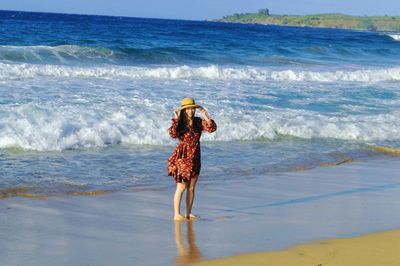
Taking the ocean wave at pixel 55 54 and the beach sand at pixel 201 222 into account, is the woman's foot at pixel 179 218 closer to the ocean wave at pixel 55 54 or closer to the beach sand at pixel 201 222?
the beach sand at pixel 201 222

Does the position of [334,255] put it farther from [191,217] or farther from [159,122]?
[159,122]

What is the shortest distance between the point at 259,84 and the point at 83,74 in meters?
5.35

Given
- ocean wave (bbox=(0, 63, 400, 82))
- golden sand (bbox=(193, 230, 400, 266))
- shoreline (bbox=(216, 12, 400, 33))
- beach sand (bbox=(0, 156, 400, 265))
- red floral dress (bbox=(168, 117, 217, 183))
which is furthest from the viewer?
shoreline (bbox=(216, 12, 400, 33))

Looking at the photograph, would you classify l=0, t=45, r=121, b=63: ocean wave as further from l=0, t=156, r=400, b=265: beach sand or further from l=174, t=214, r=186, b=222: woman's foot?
l=174, t=214, r=186, b=222: woman's foot

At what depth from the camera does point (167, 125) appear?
12.8 meters

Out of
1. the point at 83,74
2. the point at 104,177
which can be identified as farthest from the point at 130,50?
the point at 104,177

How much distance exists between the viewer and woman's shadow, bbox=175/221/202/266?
569cm

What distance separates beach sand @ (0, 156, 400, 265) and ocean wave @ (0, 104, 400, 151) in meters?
2.70

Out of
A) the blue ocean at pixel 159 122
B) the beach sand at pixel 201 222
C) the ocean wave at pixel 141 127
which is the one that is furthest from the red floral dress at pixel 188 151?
the ocean wave at pixel 141 127

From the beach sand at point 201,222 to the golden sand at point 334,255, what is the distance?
0.03m

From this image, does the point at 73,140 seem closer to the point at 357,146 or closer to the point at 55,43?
the point at 357,146

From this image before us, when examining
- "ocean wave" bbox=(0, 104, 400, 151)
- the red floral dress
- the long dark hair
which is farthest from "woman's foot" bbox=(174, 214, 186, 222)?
"ocean wave" bbox=(0, 104, 400, 151)

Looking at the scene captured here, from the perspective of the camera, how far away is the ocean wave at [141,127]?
11219 millimetres

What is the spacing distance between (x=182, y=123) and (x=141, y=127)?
546 cm
